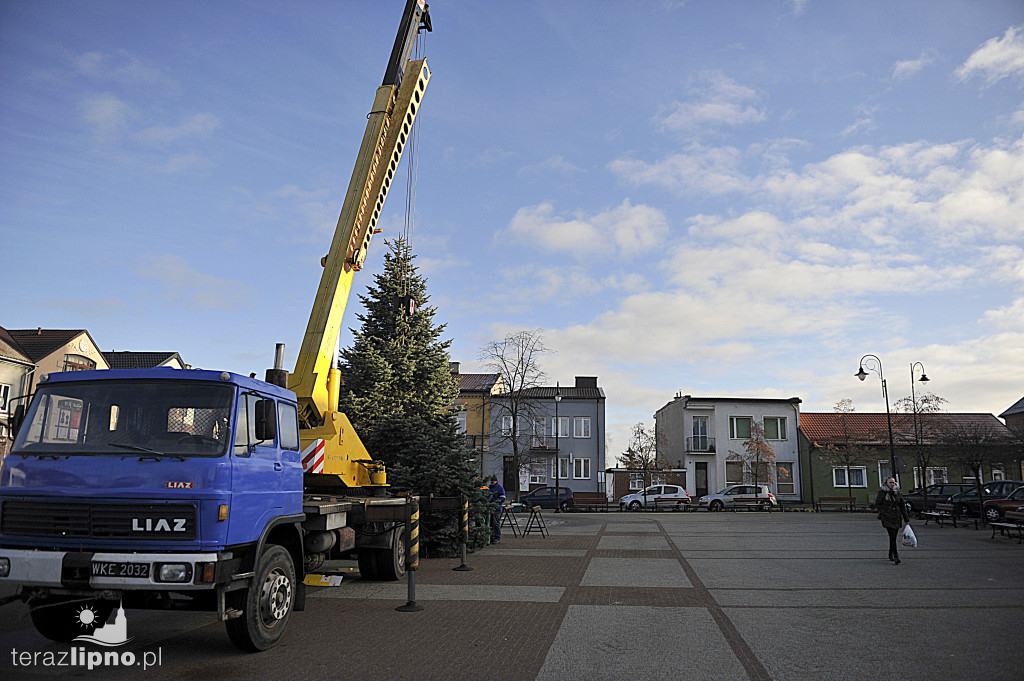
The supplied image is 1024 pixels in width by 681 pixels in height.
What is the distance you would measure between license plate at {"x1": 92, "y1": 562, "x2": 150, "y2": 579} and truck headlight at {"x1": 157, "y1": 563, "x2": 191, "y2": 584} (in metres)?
0.11

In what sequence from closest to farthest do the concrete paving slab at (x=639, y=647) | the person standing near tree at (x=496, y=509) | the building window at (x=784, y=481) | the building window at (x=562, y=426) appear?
the concrete paving slab at (x=639, y=647), the person standing near tree at (x=496, y=509), the building window at (x=784, y=481), the building window at (x=562, y=426)

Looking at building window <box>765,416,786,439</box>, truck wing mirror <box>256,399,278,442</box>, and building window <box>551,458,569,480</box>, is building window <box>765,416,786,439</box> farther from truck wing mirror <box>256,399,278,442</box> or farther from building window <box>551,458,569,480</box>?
truck wing mirror <box>256,399,278,442</box>

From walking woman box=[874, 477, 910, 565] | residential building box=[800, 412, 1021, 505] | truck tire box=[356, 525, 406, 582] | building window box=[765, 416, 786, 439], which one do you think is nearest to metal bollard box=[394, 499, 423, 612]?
truck tire box=[356, 525, 406, 582]

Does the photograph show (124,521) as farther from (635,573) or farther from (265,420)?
(635,573)

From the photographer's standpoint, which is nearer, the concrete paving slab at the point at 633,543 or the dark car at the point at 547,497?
the concrete paving slab at the point at 633,543

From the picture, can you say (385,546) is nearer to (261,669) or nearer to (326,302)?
(326,302)

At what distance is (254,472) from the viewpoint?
707 centimetres

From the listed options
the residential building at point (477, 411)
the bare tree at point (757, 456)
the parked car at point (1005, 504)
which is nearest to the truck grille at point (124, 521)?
the parked car at point (1005, 504)

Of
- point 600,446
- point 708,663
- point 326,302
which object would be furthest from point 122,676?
point 600,446

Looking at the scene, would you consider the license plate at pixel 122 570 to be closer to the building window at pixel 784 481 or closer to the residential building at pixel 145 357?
the residential building at pixel 145 357

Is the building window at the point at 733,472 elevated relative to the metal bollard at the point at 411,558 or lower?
elevated

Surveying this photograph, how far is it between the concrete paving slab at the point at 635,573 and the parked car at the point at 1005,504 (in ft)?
50.0

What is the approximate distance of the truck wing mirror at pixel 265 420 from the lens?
23.2 ft

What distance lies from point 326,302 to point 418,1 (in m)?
5.99
